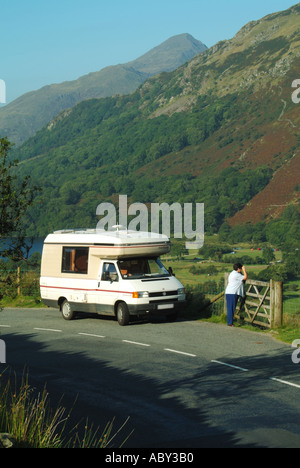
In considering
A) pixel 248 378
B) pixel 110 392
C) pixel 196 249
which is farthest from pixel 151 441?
pixel 196 249

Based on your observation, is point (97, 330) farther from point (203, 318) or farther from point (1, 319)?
point (1, 319)

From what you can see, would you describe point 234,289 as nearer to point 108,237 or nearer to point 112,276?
point 112,276

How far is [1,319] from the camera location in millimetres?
21406

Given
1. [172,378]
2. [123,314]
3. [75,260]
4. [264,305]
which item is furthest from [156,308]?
[172,378]

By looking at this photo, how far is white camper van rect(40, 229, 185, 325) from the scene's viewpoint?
1803 cm

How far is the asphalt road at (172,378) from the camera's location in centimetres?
830

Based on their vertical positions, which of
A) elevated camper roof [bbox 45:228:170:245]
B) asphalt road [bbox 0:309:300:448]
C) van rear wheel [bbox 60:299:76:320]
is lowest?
asphalt road [bbox 0:309:300:448]

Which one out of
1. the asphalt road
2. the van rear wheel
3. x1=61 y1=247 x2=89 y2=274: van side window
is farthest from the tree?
the van rear wheel

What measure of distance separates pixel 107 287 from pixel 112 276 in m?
0.37

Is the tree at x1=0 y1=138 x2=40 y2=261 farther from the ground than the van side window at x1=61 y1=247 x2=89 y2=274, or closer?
farther from the ground

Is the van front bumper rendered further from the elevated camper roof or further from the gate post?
the gate post

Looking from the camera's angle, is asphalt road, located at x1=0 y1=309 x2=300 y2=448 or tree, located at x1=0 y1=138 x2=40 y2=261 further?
asphalt road, located at x1=0 y1=309 x2=300 y2=448

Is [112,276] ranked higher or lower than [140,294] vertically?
higher

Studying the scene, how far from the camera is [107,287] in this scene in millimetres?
18594
